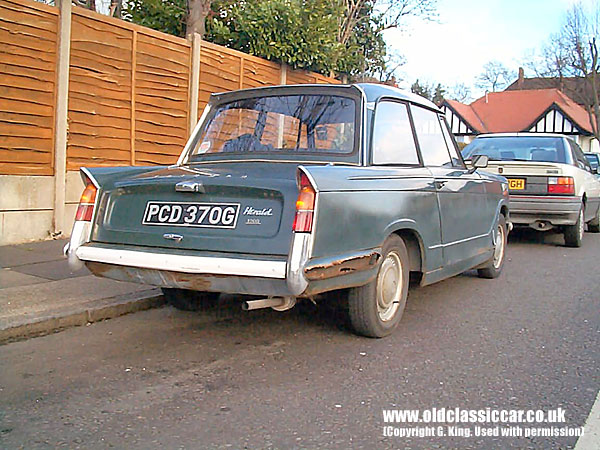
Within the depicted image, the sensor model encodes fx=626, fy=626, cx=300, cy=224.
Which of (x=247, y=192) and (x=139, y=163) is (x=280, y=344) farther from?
(x=139, y=163)

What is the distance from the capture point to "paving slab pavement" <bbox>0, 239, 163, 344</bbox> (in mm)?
4773

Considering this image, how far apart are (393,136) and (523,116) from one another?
4951 centimetres

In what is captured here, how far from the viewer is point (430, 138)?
559 cm

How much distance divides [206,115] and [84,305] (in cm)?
191

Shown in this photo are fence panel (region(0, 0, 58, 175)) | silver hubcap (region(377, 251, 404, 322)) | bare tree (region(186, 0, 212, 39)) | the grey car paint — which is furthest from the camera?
bare tree (region(186, 0, 212, 39))

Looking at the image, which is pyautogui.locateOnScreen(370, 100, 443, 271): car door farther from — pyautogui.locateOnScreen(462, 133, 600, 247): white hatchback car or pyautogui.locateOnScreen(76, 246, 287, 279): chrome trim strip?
pyautogui.locateOnScreen(462, 133, 600, 247): white hatchback car

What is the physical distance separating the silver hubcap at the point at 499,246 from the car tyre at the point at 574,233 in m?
2.79

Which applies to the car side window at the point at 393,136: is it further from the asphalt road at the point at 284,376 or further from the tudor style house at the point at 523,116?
the tudor style house at the point at 523,116

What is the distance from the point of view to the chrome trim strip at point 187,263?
3650 millimetres

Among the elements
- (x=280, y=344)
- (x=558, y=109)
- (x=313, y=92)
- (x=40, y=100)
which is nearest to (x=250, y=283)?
(x=280, y=344)

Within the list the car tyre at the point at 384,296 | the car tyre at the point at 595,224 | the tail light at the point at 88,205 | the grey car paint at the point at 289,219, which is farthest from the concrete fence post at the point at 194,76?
the car tyre at the point at 595,224

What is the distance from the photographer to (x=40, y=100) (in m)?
7.68

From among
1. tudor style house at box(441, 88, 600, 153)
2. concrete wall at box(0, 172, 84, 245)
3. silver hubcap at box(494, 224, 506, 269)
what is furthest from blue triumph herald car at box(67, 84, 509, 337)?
tudor style house at box(441, 88, 600, 153)

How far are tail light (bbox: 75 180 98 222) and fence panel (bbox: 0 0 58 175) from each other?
3.53 metres
